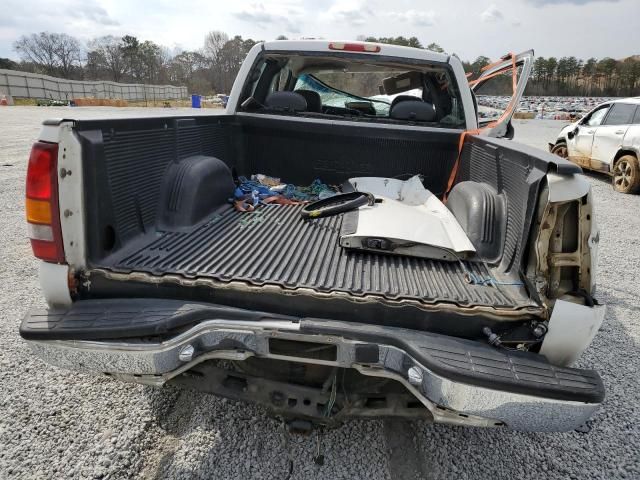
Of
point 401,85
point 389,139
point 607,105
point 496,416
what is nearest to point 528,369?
point 496,416

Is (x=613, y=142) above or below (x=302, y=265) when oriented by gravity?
above

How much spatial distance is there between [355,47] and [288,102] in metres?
0.75

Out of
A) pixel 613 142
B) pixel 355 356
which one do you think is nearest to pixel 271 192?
pixel 355 356

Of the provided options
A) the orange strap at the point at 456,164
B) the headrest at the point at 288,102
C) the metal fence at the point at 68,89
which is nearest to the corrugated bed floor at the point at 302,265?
the orange strap at the point at 456,164

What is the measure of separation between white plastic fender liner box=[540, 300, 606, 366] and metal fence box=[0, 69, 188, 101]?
172 feet

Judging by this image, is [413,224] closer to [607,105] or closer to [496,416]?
[496,416]

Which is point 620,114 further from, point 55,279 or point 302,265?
point 55,279

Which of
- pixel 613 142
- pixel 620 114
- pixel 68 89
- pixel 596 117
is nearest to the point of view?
pixel 613 142

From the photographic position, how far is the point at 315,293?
175 centimetres

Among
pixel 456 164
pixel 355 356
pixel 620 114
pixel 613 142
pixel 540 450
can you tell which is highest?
pixel 620 114

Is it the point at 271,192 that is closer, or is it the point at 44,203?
the point at 44,203

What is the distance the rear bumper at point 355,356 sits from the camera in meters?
1.52

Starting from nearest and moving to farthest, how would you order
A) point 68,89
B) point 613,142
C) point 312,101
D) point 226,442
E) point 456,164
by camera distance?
point 226,442, point 456,164, point 312,101, point 613,142, point 68,89

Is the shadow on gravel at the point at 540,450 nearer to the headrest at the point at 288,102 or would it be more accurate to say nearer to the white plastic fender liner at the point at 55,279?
the white plastic fender liner at the point at 55,279
